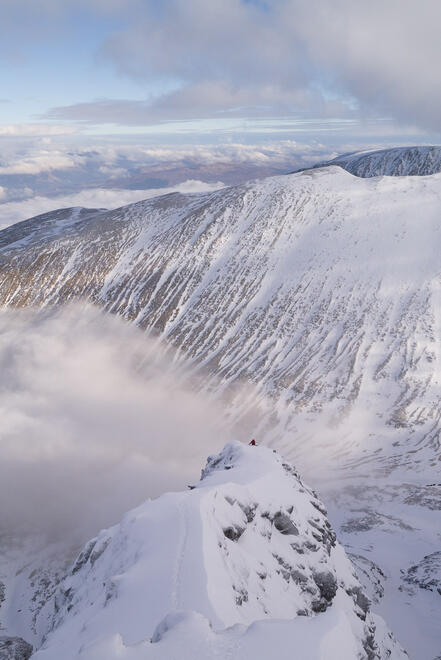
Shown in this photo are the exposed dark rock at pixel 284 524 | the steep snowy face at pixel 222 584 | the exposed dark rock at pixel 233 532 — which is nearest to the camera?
the steep snowy face at pixel 222 584

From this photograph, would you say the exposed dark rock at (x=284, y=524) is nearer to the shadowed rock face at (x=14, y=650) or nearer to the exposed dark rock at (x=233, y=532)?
the exposed dark rock at (x=233, y=532)

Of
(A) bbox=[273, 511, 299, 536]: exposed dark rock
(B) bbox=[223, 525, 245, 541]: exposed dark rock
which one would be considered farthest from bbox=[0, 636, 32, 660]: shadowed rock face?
(A) bbox=[273, 511, 299, 536]: exposed dark rock

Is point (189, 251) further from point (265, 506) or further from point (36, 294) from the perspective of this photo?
point (265, 506)

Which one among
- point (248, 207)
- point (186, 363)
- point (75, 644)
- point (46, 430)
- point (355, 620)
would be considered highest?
point (248, 207)

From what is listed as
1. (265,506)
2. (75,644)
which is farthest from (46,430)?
(75,644)

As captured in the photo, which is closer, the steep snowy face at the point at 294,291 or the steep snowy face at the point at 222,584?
the steep snowy face at the point at 222,584

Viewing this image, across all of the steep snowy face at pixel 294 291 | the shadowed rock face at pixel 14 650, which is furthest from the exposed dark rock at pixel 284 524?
the steep snowy face at pixel 294 291

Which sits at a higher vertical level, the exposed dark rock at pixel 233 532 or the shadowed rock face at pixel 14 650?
the exposed dark rock at pixel 233 532

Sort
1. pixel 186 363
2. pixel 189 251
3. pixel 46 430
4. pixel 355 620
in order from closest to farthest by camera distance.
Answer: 1. pixel 355 620
2. pixel 46 430
3. pixel 186 363
4. pixel 189 251
